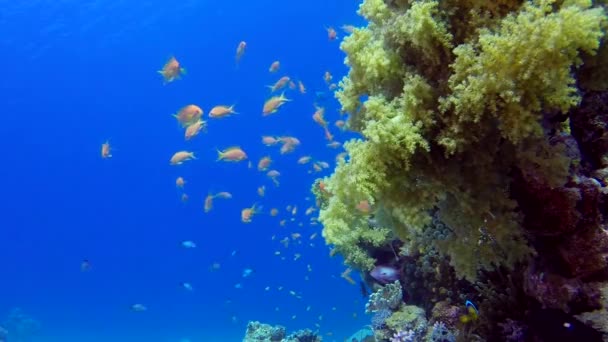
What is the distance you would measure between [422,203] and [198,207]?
77978 mm

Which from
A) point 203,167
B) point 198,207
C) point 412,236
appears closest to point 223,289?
point 198,207

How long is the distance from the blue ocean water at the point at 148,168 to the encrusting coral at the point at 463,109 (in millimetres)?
37556

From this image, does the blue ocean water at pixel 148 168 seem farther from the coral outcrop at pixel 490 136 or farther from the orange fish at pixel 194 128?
the coral outcrop at pixel 490 136

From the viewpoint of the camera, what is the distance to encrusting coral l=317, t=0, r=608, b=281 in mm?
2814

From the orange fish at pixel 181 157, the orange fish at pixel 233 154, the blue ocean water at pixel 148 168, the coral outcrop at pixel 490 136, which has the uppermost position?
the blue ocean water at pixel 148 168

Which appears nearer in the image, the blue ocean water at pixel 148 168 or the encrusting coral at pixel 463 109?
the encrusting coral at pixel 463 109

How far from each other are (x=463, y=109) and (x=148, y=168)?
250 ft

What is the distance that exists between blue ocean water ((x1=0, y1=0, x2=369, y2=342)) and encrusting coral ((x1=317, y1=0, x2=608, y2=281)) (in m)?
37.6

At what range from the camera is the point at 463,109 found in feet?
10.0

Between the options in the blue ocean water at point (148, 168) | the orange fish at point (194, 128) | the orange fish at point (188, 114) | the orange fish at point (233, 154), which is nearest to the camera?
the orange fish at point (188, 114)

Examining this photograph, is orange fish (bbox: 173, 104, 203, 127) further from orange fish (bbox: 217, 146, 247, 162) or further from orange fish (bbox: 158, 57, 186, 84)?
orange fish (bbox: 217, 146, 247, 162)

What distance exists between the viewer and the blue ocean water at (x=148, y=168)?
47094mm

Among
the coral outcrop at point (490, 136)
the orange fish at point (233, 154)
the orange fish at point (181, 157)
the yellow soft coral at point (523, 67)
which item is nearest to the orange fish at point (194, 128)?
the orange fish at point (233, 154)

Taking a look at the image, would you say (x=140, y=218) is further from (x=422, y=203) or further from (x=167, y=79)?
(x=422, y=203)
